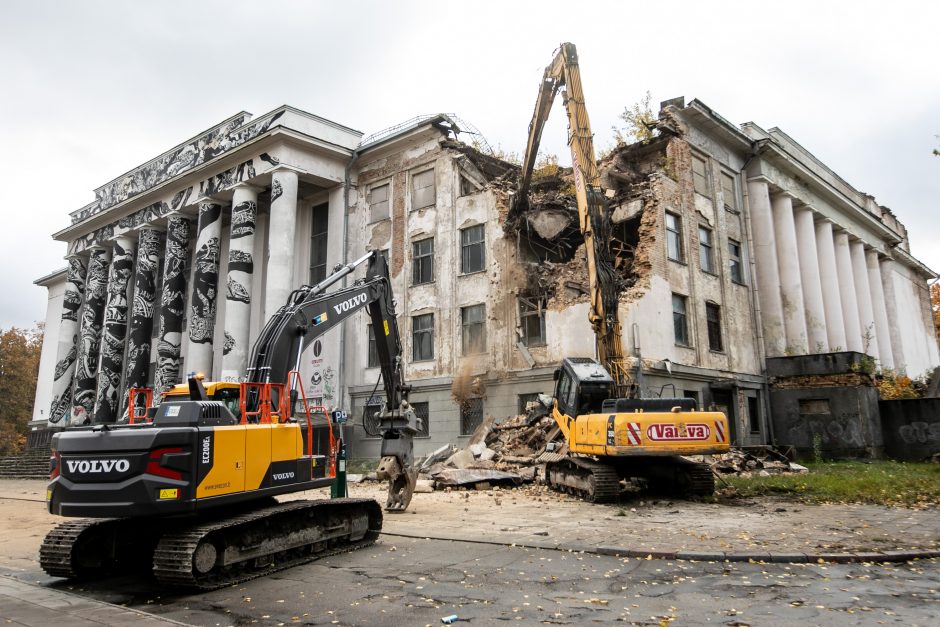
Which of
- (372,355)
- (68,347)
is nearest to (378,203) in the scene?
(372,355)

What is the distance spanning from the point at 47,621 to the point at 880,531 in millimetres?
10350

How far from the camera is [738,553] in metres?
7.56

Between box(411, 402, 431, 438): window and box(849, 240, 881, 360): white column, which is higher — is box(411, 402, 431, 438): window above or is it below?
below

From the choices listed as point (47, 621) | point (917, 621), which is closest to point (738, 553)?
point (917, 621)

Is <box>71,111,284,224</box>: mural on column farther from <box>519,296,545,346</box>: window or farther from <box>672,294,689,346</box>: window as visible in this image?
<box>672,294,689,346</box>: window

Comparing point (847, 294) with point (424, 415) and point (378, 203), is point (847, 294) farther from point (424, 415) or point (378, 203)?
point (378, 203)

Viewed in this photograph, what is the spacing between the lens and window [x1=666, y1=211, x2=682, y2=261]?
23.7m

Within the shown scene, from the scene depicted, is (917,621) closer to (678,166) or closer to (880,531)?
(880,531)

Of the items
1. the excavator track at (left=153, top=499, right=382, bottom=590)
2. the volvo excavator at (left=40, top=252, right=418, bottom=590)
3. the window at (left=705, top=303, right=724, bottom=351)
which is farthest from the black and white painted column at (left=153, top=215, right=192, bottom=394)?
the excavator track at (left=153, top=499, right=382, bottom=590)

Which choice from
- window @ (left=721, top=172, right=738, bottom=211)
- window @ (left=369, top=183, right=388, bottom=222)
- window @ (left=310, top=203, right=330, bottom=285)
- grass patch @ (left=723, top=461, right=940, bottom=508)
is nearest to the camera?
grass patch @ (left=723, top=461, right=940, bottom=508)

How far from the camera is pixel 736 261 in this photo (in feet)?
92.0

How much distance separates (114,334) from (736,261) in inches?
1351

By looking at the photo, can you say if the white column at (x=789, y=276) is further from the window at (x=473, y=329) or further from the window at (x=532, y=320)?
the window at (x=473, y=329)

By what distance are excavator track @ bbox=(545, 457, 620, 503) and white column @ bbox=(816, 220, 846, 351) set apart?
76.6 ft
